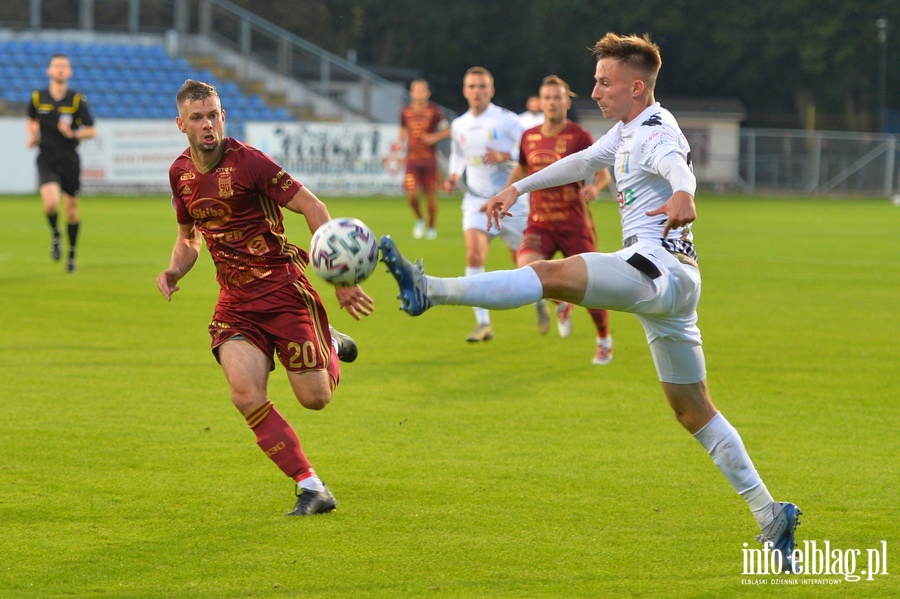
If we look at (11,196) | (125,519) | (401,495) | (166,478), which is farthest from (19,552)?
(11,196)

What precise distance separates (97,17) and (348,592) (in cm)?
4860

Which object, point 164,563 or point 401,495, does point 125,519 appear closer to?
point 164,563

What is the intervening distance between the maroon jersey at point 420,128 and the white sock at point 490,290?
19.9 metres

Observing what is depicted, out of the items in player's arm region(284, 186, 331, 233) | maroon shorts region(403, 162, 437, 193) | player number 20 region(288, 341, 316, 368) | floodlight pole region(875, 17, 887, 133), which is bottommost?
player number 20 region(288, 341, 316, 368)

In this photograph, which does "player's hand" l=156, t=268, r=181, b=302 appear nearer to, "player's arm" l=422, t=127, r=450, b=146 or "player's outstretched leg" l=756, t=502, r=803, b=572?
"player's outstretched leg" l=756, t=502, r=803, b=572

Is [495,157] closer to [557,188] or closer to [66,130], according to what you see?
[557,188]

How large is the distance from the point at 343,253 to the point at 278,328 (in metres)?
1.44

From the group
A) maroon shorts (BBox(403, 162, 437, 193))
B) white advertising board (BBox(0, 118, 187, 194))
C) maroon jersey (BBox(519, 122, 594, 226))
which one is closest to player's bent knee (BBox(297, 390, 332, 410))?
maroon jersey (BBox(519, 122, 594, 226))

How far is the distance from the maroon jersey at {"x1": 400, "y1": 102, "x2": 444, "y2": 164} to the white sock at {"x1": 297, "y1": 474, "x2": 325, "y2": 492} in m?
19.0

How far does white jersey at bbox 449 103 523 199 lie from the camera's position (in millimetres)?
13352

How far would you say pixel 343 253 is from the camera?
15.5 ft

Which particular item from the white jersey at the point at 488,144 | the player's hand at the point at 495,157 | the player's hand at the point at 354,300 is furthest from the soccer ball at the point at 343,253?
the white jersey at the point at 488,144

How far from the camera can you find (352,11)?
61.9 meters

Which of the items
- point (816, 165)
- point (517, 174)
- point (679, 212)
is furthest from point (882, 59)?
point (679, 212)
